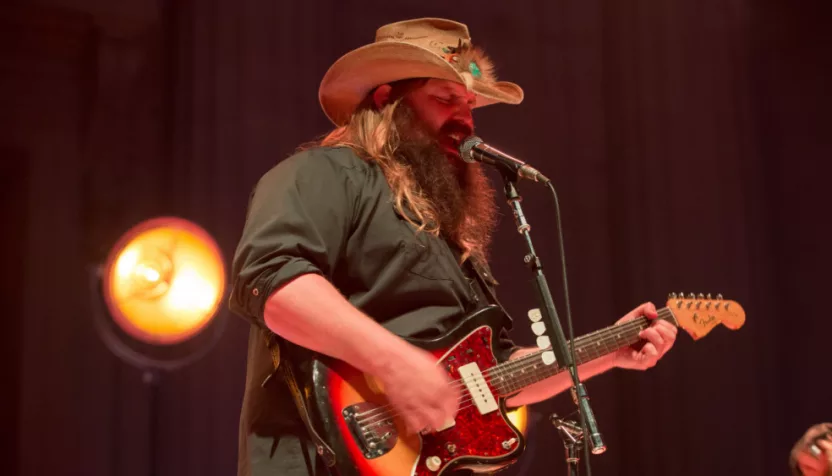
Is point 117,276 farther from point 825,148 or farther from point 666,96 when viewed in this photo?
Result: point 825,148

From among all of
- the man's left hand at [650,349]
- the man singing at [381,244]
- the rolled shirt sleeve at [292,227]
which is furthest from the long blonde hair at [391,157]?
the man's left hand at [650,349]

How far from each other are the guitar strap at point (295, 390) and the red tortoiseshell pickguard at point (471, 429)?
0.72 feet

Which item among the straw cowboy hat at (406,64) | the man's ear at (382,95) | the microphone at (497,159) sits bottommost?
the microphone at (497,159)

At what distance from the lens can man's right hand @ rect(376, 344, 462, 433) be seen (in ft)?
5.55

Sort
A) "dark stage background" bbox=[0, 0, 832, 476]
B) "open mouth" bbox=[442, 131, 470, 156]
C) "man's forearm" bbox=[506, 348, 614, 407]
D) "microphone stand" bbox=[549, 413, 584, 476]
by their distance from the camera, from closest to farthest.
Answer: "man's forearm" bbox=[506, 348, 614, 407] < "open mouth" bbox=[442, 131, 470, 156] < "microphone stand" bbox=[549, 413, 584, 476] < "dark stage background" bbox=[0, 0, 832, 476]

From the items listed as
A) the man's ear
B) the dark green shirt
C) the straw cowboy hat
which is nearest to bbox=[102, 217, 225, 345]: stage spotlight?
the straw cowboy hat

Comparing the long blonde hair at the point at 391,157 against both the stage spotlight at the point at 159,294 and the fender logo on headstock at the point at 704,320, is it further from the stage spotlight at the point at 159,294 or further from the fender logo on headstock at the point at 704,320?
the stage spotlight at the point at 159,294

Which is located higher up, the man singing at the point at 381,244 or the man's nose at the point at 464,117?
the man's nose at the point at 464,117

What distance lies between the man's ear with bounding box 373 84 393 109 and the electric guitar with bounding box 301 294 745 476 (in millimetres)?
800

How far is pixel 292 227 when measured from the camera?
67.6 inches

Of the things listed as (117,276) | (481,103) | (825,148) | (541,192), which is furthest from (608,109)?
(117,276)

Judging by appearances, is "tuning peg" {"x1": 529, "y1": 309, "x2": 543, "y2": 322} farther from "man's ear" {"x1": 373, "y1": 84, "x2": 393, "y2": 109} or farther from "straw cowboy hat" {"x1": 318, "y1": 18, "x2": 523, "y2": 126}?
"man's ear" {"x1": 373, "y1": 84, "x2": 393, "y2": 109}

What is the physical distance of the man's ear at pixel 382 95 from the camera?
7.75ft

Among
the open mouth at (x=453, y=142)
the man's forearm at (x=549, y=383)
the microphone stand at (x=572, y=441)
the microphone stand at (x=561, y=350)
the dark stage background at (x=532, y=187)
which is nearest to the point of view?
the microphone stand at (x=561, y=350)
